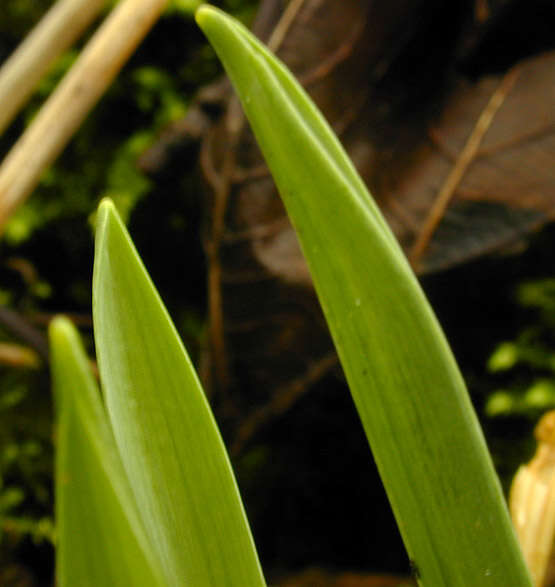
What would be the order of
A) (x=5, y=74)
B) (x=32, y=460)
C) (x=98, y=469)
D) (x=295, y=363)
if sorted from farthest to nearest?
(x=32, y=460) < (x=295, y=363) < (x=5, y=74) < (x=98, y=469)

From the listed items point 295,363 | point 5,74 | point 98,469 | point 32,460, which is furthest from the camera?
point 32,460

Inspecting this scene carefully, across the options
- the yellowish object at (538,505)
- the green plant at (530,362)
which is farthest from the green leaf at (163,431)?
the green plant at (530,362)

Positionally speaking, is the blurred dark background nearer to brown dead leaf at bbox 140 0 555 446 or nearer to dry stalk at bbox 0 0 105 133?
brown dead leaf at bbox 140 0 555 446

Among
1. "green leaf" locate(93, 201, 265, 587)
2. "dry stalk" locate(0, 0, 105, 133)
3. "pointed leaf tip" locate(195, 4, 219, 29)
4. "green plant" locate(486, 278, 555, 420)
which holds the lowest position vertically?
"green plant" locate(486, 278, 555, 420)

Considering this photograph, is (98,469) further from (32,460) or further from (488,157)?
(32,460)

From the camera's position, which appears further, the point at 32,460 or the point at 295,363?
the point at 32,460

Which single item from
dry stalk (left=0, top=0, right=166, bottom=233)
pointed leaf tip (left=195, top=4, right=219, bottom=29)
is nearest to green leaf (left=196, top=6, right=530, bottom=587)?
pointed leaf tip (left=195, top=4, right=219, bottom=29)

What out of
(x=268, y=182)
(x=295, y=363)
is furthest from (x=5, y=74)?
(x=295, y=363)

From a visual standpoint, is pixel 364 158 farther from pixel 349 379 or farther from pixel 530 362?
pixel 349 379
